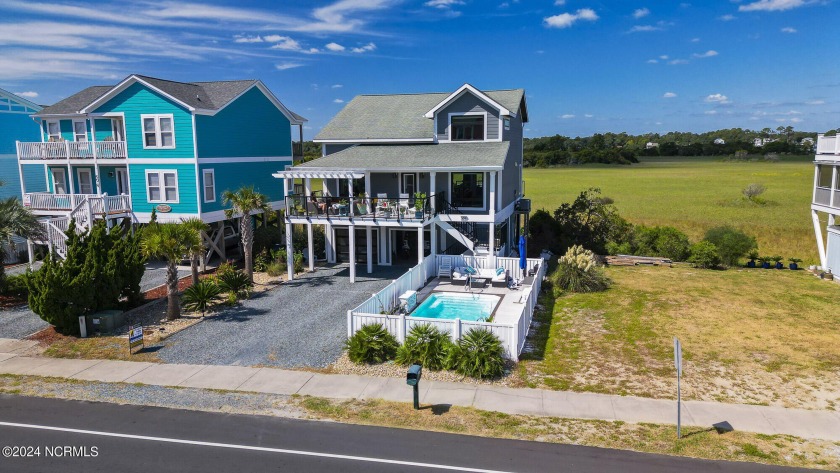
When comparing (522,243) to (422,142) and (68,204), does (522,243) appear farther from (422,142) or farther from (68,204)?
(68,204)

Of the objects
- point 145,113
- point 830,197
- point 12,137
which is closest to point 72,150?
point 145,113

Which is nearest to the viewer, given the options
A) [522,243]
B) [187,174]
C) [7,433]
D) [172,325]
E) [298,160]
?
[7,433]

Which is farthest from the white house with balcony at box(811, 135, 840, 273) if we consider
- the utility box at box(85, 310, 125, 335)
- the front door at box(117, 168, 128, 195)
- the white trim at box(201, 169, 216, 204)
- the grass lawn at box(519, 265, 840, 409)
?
the front door at box(117, 168, 128, 195)

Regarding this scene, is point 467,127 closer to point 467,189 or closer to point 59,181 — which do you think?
point 467,189

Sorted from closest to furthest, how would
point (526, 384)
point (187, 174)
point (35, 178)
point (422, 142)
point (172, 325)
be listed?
point (526, 384) → point (172, 325) → point (187, 174) → point (422, 142) → point (35, 178)

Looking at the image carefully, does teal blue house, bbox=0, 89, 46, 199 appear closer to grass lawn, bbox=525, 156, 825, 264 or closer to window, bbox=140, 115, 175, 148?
window, bbox=140, 115, 175, 148

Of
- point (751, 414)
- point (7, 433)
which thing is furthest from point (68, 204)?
point (751, 414)

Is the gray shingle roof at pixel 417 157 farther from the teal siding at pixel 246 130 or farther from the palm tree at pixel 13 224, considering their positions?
the palm tree at pixel 13 224
